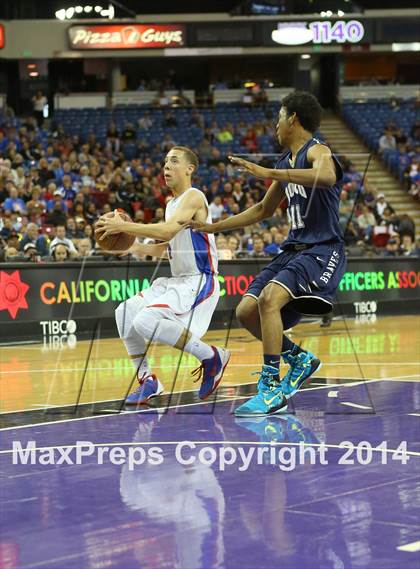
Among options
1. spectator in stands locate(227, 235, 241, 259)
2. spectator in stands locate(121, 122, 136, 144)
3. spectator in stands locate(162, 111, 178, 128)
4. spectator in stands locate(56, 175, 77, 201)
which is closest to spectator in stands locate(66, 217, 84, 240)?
spectator in stands locate(227, 235, 241, 259)

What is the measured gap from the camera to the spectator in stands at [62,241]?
16.4m

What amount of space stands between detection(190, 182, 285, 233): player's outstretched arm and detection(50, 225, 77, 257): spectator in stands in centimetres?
886

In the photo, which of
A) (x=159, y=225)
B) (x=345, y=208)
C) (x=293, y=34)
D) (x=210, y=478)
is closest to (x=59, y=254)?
(x=345, y=208)


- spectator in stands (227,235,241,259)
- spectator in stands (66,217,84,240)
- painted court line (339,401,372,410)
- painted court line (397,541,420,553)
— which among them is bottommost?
painted court line (339,401,372,410)

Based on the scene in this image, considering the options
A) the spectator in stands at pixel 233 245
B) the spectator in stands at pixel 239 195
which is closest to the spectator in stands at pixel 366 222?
the spectator in stands at pixel 239 195

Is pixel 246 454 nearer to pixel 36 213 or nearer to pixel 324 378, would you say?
pixel 324 378

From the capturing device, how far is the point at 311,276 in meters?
7.27

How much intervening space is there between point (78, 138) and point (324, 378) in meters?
19.8

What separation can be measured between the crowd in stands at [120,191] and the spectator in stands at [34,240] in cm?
2

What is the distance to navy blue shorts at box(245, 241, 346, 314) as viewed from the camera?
7.27m

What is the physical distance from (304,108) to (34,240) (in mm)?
9727

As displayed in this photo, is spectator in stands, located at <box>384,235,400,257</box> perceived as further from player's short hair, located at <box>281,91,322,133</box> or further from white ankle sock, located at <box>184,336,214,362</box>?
player's short hair, located at <box>281,91,322,133</box>

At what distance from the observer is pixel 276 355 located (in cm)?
733

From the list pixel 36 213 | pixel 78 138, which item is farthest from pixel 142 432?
pixel 78 138
